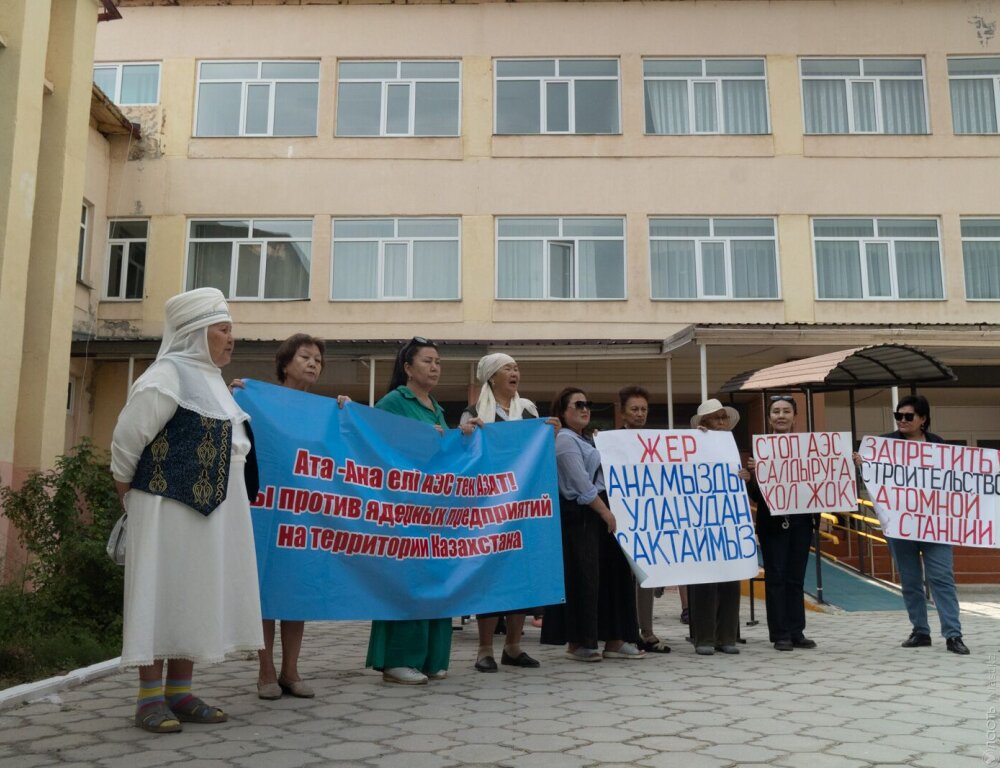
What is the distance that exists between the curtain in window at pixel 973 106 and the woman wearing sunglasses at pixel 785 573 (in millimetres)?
14055

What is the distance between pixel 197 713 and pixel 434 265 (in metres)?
14.3

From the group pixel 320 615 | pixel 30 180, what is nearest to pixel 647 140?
pixel 30 180

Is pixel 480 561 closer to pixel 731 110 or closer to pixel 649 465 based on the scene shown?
pixel 649 465

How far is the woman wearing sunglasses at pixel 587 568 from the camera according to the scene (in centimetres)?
636

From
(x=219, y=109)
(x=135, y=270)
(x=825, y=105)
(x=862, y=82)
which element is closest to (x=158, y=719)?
(x=135, y=270)

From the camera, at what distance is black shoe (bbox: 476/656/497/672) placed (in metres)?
5.97

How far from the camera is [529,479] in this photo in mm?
6242

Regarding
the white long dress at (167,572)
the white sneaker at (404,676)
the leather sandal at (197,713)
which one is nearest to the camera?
the white long dress at (167,572)

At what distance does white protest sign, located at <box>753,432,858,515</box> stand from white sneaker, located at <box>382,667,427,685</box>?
3.15m

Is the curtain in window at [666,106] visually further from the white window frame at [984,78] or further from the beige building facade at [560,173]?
the white window frame at [984,78]

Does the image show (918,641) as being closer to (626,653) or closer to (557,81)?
(626,653)

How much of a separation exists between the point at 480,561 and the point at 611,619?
1.21 meters

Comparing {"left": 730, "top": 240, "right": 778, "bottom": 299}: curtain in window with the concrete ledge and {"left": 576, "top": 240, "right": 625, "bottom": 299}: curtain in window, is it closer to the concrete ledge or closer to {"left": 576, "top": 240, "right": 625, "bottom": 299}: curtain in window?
{"left": 576, "top": 240, "right": 625, "bottom": 299}: curtain in window

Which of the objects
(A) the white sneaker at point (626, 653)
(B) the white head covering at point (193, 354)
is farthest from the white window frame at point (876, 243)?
(B) the white head covering at point (193, 354)
